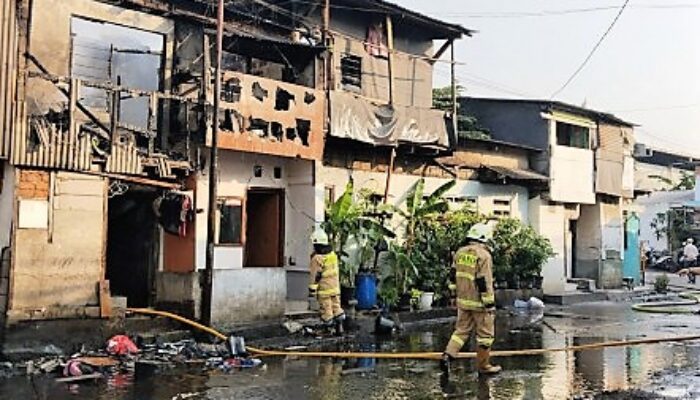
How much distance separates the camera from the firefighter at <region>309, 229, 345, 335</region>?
1485 centimetres

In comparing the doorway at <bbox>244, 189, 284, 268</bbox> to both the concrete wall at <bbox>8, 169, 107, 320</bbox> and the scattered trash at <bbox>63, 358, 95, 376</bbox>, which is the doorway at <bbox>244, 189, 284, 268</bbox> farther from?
the scattered trash at <bbox>63, 358, 95, 376</bbox>

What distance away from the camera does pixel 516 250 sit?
2275cm

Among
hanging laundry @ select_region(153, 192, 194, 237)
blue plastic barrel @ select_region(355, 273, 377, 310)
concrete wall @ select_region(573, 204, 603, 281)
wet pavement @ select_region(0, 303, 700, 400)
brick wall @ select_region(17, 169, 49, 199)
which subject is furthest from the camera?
concrete wall @ select_region(573, 204, 603, 281)

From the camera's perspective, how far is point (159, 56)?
53.9ft

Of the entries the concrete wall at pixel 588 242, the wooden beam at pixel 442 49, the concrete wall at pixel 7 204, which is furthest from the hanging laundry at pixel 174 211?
the concrete wall at pixel 588 242

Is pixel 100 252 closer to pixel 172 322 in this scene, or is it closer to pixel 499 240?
pixel 172 322

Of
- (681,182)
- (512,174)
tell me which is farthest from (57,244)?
(681,182)

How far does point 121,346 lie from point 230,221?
5.31m

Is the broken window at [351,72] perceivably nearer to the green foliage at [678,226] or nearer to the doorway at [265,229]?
the doorway at [265,229]

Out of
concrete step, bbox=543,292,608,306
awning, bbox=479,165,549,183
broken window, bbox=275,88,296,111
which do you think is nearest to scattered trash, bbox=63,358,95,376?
broken window, bbox=275,88,296,111

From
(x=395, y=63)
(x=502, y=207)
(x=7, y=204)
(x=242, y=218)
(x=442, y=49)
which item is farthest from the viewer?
(x=502, y=207)

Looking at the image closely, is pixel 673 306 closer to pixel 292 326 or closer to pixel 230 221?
pixel 292 326

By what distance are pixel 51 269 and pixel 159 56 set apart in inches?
215

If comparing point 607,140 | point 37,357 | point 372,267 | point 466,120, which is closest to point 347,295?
point 372,267
